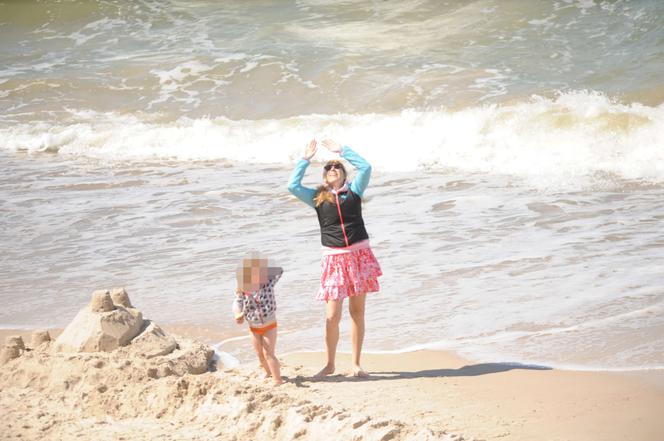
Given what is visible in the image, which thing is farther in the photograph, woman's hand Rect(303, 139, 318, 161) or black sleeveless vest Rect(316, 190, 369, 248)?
woman's hand Rect(303, 139, 318, 161)

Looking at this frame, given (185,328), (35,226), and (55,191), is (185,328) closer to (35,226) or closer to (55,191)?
(35,226)

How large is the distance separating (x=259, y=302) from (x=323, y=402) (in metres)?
0.70

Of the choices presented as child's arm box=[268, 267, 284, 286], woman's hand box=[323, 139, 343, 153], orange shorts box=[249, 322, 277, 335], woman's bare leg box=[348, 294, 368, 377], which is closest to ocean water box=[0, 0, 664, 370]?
woman's hand box=[323, 139, 343, 153]

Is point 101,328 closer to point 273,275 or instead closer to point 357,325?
point 273,275

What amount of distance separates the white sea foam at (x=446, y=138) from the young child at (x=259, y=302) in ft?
20.0

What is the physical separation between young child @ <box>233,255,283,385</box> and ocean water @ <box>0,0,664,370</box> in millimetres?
677

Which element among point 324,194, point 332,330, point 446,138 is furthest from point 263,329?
point 446,138

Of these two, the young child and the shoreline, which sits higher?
the young child

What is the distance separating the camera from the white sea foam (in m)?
11.4

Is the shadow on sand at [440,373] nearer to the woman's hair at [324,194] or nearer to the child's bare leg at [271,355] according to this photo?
the child's bare leg at [271,355]

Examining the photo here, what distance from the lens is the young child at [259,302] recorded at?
4672 mm

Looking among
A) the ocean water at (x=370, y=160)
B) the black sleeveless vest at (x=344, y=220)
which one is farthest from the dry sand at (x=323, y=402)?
the black sleeveless vest at (x=344, y=220)

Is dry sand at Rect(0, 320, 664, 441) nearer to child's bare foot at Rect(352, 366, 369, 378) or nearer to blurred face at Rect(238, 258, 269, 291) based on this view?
child's bare foot at Rect(352, 366, 369, 378)

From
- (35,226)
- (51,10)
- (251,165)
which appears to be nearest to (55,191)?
(35,226)
